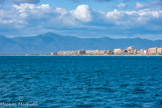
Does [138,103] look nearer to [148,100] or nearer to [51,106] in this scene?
[148,100]

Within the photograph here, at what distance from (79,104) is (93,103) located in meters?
1.55

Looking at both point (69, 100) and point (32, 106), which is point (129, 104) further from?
point (32, 106)

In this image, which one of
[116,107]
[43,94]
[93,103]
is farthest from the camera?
[43,94]

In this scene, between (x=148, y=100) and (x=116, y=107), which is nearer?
(x=116, y=107)

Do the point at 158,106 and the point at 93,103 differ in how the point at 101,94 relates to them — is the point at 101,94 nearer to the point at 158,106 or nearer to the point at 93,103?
the point at 93,103

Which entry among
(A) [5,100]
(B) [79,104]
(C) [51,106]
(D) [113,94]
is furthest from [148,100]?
(A) [5,100]

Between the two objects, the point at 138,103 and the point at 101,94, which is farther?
the point at 101,94

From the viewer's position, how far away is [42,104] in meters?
30.3

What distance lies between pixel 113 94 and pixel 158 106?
801 cm

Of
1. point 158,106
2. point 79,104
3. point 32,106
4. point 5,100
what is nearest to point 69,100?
point 79,104

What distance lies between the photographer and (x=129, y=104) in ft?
100.0

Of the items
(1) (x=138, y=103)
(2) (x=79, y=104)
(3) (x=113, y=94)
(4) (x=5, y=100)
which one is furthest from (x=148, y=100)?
(4) (x=5, y=100)

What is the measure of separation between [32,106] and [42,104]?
135cm

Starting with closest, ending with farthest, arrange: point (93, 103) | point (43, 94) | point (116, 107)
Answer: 1. point (116, 107)
2. point (93, 103)
3. point (43, 94)
